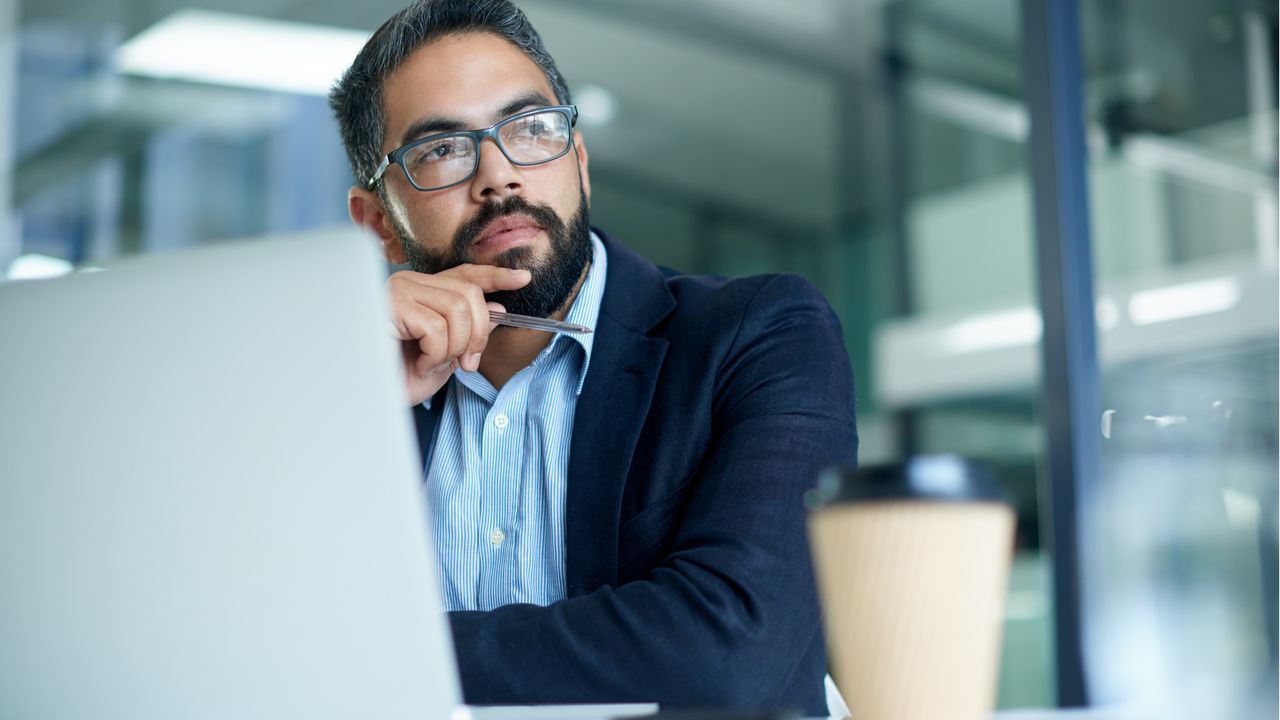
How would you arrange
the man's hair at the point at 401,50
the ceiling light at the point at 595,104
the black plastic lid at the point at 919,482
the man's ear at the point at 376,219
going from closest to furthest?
the black plastic lid at the point at 919,482, the man's hair at the point at 401,50, the man's ear at the point at 376,219, the ceiling light at the point at 595,104

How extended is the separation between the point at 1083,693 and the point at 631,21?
146 inches

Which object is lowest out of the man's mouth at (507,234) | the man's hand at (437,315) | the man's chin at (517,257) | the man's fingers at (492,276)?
the man's hand at (437,315)

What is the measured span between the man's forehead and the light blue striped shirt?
1.05 ft

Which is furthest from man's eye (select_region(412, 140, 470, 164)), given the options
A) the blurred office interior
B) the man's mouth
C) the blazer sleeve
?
the blurred office interior

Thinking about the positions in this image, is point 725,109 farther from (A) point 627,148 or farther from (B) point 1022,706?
(B) point 1022,706

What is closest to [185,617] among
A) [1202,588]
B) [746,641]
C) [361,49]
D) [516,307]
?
[746,641]

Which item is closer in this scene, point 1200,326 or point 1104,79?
point 1200,326

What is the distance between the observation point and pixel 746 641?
1152 mm

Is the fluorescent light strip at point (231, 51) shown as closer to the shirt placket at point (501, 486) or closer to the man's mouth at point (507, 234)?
the man's mouth at point (507, 234)

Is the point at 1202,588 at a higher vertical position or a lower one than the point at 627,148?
lower

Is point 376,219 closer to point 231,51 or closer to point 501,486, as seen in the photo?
point 501,486

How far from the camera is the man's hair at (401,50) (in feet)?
6.38

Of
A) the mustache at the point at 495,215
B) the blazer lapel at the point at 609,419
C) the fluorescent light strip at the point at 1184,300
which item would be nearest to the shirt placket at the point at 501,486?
the blazer lapel at the point at 609,419

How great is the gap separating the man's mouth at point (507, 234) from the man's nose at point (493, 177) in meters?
0.04
